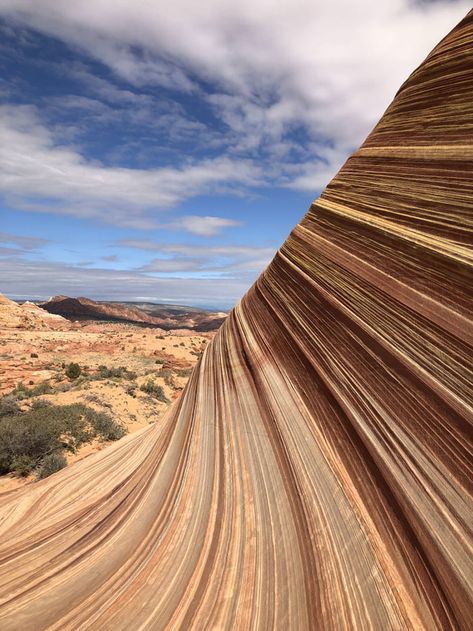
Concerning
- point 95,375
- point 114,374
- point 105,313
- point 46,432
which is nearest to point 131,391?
point 95,375

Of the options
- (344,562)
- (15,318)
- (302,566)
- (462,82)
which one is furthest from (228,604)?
(15,318)

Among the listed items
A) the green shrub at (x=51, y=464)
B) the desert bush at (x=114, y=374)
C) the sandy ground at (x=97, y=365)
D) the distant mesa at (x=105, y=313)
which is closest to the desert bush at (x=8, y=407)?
the sandy ground at (x=97, y=365)

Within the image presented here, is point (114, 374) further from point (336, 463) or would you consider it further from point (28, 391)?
point (336, 463)

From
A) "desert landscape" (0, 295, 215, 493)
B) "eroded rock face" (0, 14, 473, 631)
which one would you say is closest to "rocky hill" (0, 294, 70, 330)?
"desert landscape" (0, 295, 215, 493)

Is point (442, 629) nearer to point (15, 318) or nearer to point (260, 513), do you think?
point (260, 513)

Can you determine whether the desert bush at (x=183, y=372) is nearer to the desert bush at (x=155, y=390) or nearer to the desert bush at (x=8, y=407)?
the desert bush at (x=155, y=390)

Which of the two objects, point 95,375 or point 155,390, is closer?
point 155,390

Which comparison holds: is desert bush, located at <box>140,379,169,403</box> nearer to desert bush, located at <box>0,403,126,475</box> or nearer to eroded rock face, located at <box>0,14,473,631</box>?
desert bush, located at <box>0,403,126,475</box>
